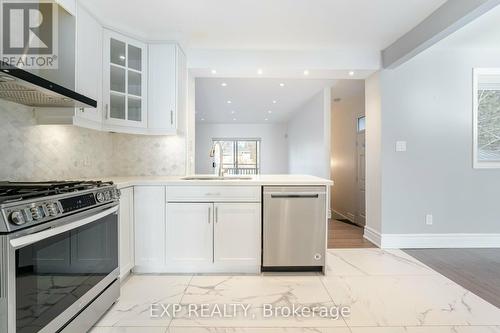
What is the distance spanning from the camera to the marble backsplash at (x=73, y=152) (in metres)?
1.94

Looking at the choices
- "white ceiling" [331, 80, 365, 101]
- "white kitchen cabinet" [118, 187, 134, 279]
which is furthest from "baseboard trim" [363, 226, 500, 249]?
"white kitchen cabinet" [118, 187, 134, 279]

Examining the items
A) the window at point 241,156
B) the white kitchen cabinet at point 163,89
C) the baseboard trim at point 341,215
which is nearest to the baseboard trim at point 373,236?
the baseboard trim at point 341,215

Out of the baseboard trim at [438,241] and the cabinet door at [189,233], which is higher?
the cabinet door at [189,233]

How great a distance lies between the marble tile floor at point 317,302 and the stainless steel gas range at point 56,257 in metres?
0.33

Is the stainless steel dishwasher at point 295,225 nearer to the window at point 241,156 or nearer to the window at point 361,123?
the window at point 361,123

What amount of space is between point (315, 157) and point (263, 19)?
12.1ft

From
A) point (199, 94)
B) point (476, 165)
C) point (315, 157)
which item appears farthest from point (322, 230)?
point (199, 94)

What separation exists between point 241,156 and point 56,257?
9.07 meters

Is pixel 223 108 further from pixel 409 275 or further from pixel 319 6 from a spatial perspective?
pixel 409 275

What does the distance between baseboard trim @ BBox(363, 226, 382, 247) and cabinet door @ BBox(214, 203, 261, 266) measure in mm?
1804

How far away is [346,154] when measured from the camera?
19.6 ft

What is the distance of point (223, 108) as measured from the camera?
7.34m

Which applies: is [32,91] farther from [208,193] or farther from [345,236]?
[345,236]

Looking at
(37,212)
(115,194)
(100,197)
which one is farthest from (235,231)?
(37,212)
